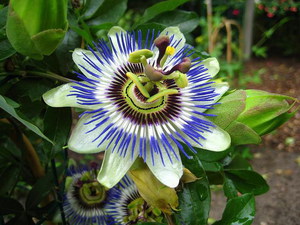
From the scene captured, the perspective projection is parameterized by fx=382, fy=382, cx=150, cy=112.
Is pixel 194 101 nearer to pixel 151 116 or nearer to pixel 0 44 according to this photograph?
pixel 151 116

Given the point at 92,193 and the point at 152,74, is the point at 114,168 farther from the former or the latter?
the point at 92,193

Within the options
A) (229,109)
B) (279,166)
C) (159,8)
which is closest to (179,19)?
(159,8)

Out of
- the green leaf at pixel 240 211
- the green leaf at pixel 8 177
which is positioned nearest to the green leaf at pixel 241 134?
the green leaf at pixel 240 211

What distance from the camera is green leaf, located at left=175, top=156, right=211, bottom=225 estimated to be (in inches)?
21.1

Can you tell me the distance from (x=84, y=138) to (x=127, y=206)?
0.25m

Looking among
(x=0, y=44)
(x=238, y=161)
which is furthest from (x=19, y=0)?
(x=238, y=161)

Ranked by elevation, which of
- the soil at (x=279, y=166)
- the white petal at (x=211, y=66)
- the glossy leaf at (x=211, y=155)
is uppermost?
the white petal at (x=211, y=66)

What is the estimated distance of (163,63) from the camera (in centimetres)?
54

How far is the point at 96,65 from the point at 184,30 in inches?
8.9

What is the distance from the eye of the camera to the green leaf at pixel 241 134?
1.68 ft

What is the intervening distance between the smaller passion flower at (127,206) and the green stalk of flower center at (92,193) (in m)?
0.10

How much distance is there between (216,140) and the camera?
500mm

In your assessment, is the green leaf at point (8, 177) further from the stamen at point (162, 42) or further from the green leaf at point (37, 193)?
the stamen at point (162, 42)

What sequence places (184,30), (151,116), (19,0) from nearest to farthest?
(19,0) → (151,116) → (184,30)
